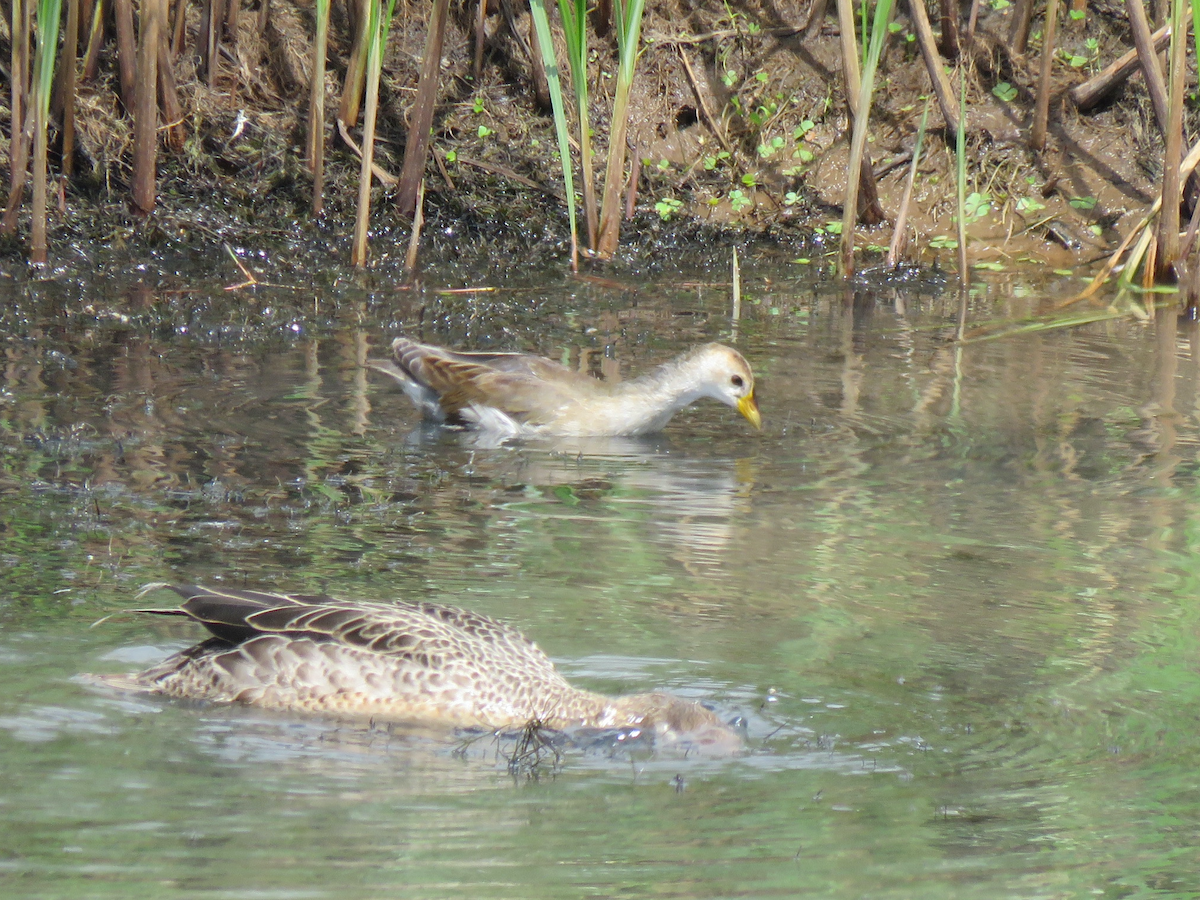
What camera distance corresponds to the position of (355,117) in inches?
451

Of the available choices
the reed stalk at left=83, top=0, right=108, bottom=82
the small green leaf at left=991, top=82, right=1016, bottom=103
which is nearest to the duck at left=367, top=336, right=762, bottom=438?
the reed stalk at left=83, top=0, right=108, bottom=82

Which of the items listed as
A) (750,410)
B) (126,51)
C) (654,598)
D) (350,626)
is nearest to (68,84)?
(126,51)

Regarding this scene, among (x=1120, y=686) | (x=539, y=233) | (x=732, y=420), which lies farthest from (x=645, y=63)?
(x=1120, y=686)

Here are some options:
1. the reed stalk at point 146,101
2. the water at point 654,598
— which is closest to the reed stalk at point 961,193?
the water at point 654,598

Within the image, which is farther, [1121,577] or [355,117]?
[355,117]

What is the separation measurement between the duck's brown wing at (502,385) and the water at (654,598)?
246 millimetres

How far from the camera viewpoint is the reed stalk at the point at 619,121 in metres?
9.36

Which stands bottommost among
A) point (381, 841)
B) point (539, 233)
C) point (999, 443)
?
point (381, 841)

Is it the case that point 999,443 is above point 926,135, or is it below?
below

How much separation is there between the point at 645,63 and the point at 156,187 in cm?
379

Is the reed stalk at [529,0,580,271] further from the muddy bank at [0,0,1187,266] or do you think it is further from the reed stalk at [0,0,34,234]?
the reed stalk at [0,0,34,234]

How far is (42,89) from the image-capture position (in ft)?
28.9

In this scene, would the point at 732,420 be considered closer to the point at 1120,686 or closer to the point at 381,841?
the point at 1120,686

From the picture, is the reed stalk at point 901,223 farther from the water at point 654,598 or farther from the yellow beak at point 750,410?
the yellow beak at point 750,410
